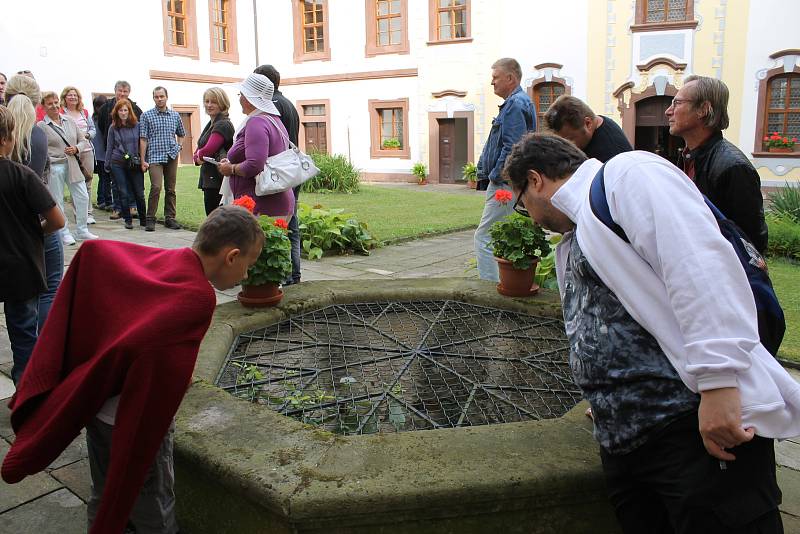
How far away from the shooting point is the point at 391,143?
23.4 m

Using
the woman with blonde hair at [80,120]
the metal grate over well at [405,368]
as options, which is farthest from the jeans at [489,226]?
the woman with blonde hair at [80,120]

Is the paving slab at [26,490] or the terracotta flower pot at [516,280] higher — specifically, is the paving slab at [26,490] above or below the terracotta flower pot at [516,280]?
below

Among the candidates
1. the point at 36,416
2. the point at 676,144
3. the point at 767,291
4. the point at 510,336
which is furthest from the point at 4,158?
the point at 676,144

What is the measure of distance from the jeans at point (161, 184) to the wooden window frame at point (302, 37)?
15.9 meters

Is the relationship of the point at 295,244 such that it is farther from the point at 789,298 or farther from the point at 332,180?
the point at 332,180

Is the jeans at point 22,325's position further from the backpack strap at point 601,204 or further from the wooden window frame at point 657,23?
the wooden window frame at point 657,23

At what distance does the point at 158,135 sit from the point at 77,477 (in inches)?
271

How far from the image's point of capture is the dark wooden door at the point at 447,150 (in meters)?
22.3

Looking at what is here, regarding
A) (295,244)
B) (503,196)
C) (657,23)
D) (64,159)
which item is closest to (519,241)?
(503,196)

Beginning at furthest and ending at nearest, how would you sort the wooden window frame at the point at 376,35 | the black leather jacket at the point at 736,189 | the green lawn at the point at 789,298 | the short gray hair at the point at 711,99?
the wooden window frame at the point at 376,35, the green lawn at the point at 789,298, the short gray hair at the point at 711,99, the black leather jacket at the point at 736,189

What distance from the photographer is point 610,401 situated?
74.2 inches

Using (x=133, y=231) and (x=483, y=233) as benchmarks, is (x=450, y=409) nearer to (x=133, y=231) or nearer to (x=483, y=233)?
(x=483, y=233)

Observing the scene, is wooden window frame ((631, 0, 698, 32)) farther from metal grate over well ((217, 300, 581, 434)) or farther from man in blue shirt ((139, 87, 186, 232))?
metal grate over well ((217, 300, 581, 434))

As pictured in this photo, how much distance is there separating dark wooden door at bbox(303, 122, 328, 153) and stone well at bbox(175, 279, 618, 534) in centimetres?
2306
